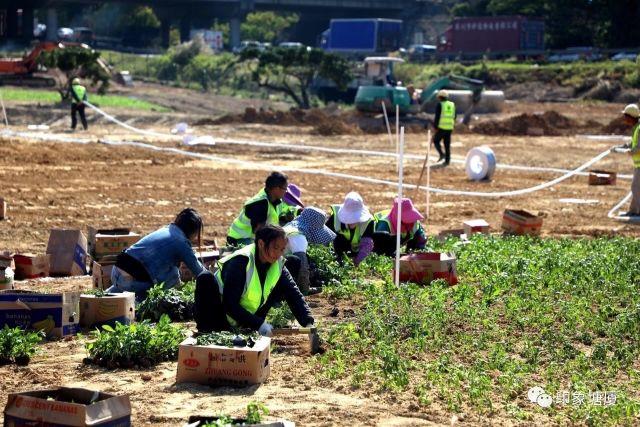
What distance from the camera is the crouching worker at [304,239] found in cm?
1209

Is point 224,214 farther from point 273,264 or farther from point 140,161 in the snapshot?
point 273,264

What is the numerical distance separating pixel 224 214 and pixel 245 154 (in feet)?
38.0

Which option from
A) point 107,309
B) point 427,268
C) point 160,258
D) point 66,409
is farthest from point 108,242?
point 66,409

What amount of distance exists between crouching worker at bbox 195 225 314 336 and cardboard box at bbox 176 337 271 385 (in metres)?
0.96

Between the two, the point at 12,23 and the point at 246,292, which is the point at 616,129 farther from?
the point at 12,23

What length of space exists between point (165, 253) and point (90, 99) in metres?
40.9

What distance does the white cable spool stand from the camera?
2736 centimetres

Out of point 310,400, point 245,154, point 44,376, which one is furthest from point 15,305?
A: point 245,154

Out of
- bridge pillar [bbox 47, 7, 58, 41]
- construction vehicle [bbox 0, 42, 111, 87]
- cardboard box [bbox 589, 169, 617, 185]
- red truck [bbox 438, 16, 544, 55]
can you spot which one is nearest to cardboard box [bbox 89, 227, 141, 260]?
cardboard box [bbox 589, 169, 617, 185]

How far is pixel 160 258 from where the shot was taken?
11852 mm

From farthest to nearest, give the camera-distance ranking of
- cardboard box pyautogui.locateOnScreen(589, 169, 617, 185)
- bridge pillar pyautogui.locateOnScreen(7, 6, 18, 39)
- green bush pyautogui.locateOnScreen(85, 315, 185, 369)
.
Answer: bridge pillar pyautogui.locateOnScreen(7, 6, 18, 39) < cardboard box pyautogui.locateOnScreen(589, 169, 617, 185) < green bush pyautogui.locateOnScreen(85, 315, 185, 369)

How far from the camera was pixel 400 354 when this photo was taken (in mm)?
10289

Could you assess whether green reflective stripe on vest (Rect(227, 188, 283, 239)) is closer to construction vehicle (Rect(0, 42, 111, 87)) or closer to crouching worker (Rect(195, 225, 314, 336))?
crouching worker (Rect(195, 225, 314, 336))

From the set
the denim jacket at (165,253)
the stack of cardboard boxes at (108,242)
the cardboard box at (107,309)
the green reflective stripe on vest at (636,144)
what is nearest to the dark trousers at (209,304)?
the cardboard box at (107,309)
